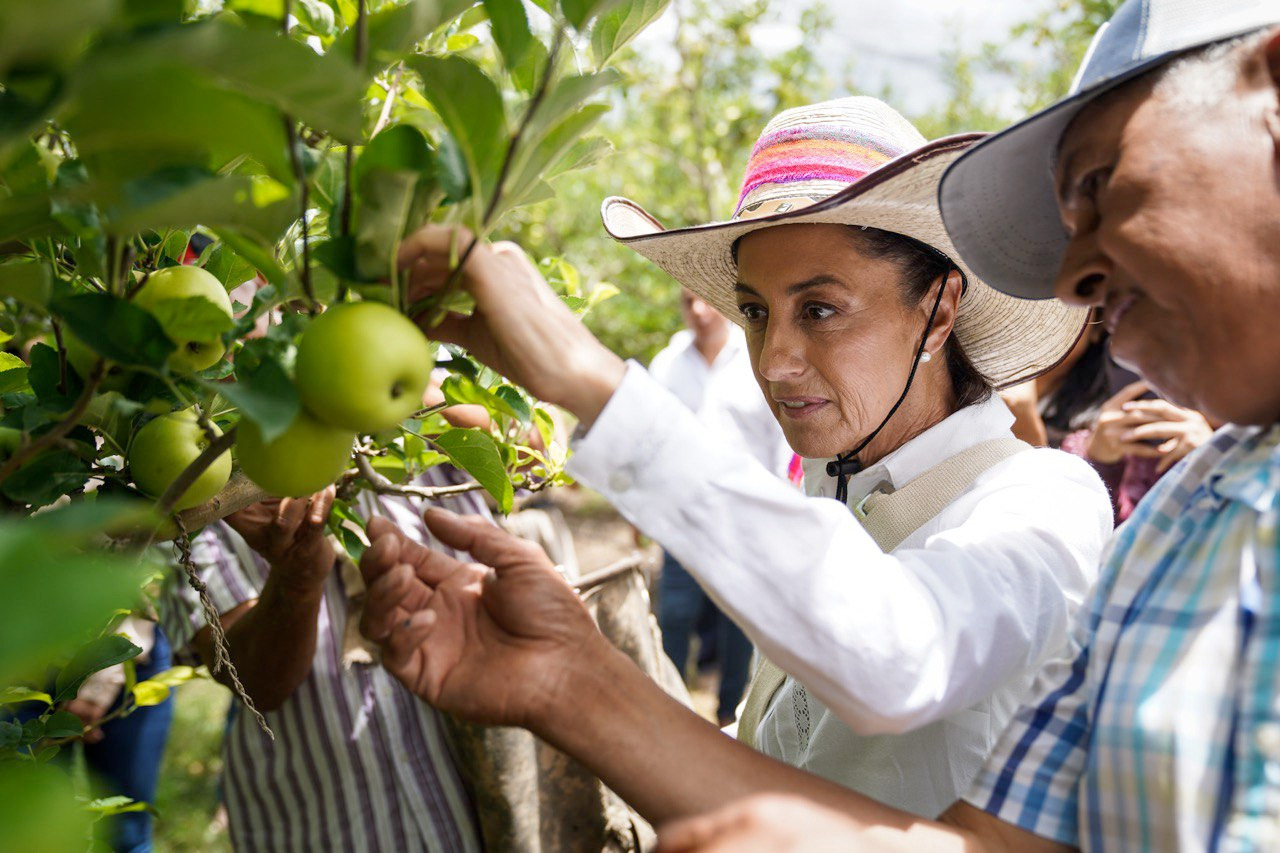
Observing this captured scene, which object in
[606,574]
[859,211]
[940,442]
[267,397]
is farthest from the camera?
[606,574]

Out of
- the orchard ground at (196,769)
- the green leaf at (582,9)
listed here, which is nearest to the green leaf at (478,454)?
the green leaf at (582,9)

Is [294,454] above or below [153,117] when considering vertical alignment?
below

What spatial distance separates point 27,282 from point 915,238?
3.90ft

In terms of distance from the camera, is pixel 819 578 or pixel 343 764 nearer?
pixel 819 578

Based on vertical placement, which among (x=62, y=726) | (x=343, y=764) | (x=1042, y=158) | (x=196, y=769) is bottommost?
(x=196, y=769)

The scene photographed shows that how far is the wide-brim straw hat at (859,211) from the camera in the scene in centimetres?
132

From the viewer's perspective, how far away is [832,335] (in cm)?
147

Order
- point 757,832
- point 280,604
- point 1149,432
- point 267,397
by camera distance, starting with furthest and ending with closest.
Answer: point 1149,432 → point 280,604 → point 757,832 → point 267,397

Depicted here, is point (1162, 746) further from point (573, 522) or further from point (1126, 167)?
point (573, 522)

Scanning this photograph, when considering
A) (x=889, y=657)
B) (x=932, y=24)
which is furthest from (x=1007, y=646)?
(x=932, y=24)

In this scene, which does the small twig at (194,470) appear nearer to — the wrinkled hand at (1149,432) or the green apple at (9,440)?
the green apple at (9,440)

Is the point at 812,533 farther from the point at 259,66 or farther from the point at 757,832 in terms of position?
the point at 259,66

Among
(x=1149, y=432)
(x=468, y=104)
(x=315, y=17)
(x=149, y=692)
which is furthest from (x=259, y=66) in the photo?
(x=1149, y=432)

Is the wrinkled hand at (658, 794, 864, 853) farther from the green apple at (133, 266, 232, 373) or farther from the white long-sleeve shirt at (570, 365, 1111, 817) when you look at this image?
the green apple at (133, 266, 232, 373)
